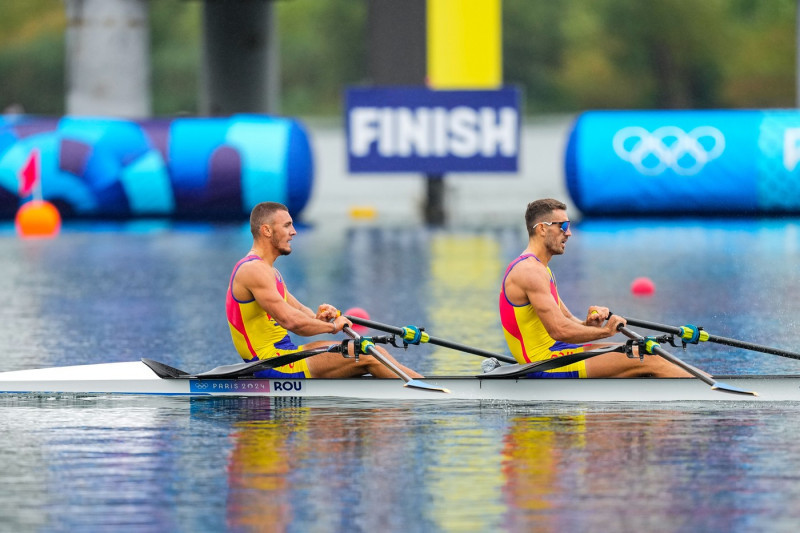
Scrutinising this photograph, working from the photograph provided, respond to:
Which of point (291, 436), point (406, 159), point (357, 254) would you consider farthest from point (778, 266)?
point (291, 436)

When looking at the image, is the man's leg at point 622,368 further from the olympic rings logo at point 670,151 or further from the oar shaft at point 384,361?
the olympic rings logo at point 670,151

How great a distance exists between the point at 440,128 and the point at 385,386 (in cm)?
1797

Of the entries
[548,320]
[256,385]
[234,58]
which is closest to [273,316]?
[256,385]

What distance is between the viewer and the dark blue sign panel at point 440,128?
2850cm

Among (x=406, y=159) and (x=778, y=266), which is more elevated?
(x=406, y=159)

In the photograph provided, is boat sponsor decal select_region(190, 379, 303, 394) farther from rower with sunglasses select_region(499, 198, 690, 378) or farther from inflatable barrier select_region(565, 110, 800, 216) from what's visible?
inflatable barrier select_region(565, 110, 800, 216)

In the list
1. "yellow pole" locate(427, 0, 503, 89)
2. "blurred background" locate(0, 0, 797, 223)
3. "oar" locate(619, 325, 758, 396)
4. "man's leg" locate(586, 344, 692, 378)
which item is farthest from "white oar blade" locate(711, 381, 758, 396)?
"blurred background" locate(0, 0, 797, 223)

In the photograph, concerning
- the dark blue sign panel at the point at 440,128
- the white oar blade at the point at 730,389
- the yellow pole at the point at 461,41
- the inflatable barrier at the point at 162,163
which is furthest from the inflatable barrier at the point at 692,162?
the white oar blade at the point at 730,389

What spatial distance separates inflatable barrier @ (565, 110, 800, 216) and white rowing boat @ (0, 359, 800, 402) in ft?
56.2

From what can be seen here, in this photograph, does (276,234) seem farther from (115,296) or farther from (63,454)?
(115,296)

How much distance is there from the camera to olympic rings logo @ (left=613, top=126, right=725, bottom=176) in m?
27.6

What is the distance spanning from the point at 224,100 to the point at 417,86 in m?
12.2

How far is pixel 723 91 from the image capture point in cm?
6612

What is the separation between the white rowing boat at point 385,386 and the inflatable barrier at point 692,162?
17115 mm
